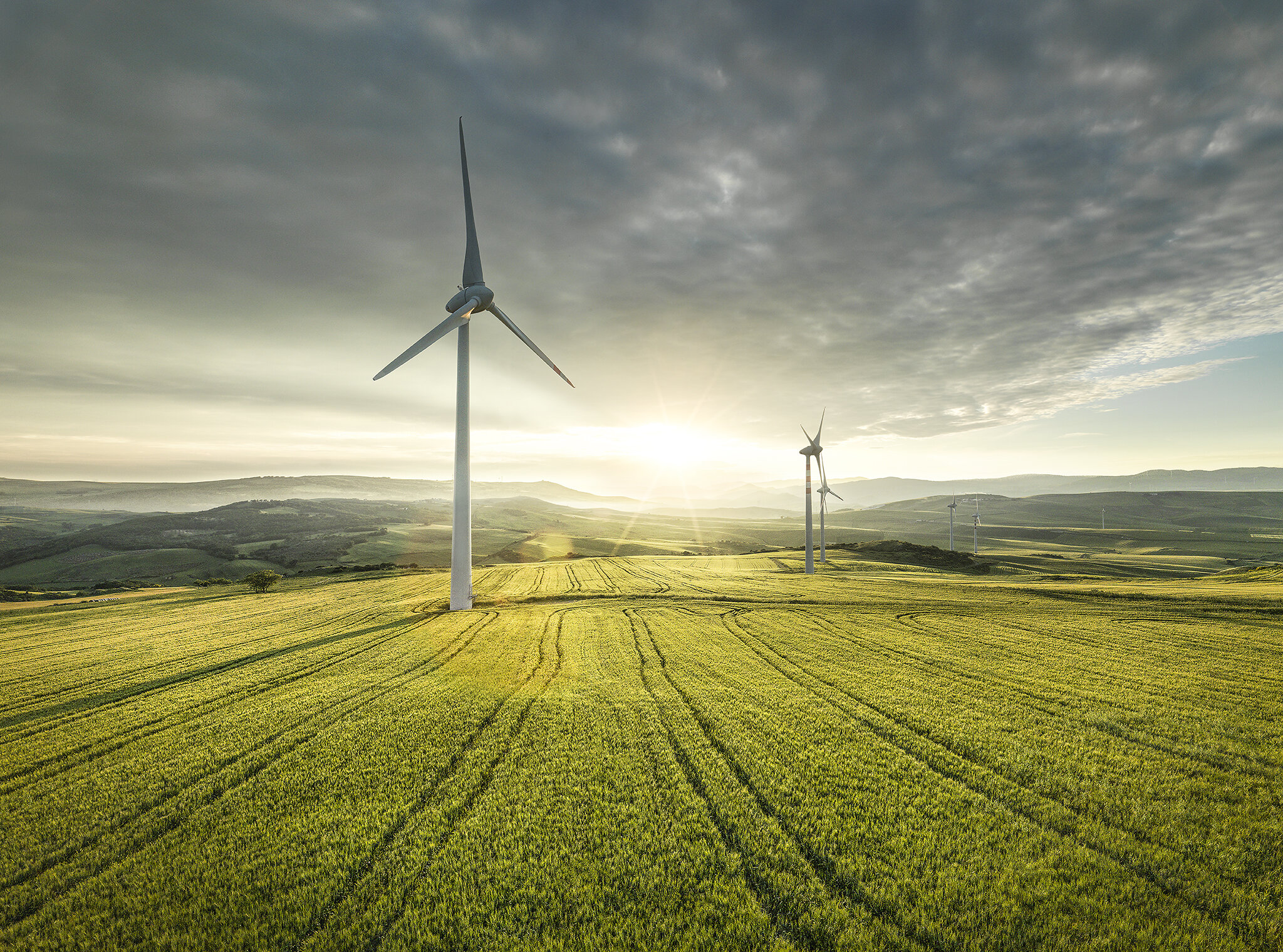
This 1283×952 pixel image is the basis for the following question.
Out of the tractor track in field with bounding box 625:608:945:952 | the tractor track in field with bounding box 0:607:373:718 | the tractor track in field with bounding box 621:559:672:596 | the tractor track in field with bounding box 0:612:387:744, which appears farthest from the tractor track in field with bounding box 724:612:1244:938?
the tractor track in field with bounding box 621:559:672:596

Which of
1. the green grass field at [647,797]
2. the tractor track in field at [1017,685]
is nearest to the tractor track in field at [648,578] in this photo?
the tractor track in field at [1017,685]

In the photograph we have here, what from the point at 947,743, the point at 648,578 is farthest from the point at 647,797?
the point at 648,578

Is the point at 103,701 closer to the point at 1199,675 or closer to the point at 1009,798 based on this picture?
the point at 1009,798

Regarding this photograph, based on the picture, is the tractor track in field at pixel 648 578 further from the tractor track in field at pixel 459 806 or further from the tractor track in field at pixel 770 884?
the tractor track in field at pixel 770 884

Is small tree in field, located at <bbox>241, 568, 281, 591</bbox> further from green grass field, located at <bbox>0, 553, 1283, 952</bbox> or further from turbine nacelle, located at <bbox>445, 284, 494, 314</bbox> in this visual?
turbine nacelle, located at <bbox>445, 284, 494, 314</bbox>

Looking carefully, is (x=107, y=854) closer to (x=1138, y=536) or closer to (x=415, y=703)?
(x=415, y=703)

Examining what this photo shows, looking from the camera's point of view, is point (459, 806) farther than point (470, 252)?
No
